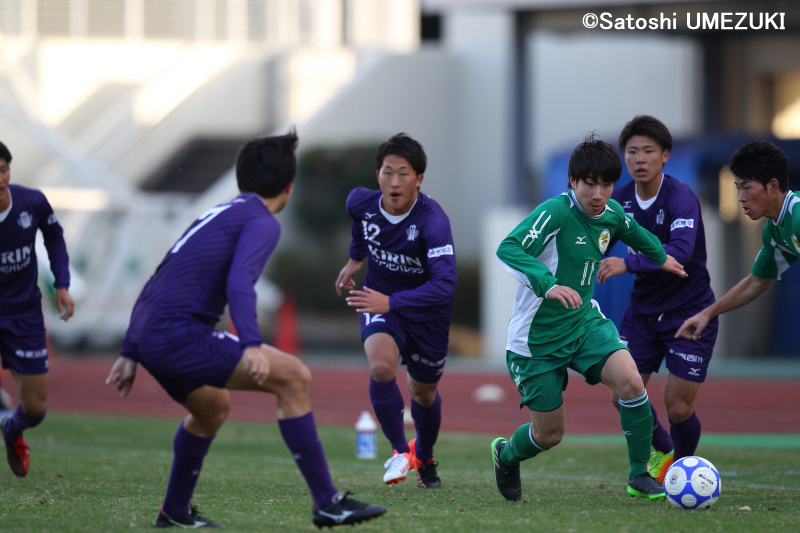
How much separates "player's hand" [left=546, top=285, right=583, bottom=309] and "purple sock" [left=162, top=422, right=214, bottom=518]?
194 centimetres

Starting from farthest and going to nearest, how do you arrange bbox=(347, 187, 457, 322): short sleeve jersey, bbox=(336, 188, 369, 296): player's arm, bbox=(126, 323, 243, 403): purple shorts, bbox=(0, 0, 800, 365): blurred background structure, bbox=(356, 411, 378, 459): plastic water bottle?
bbox=(0, 0, 800, 365): blurred background structure
bbox=(356, 411, 378, 459): plastic water bottle
bbox=(336, 188, 369, 296): player's arm
bbox=(347, 187, 457, 322): short sleeve jersey
bbox=(126, 323, 243, 403): purple shorts

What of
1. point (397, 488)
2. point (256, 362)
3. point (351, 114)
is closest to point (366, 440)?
point (397, 488)

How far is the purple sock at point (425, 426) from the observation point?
7.11m

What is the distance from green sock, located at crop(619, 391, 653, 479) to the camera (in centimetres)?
598

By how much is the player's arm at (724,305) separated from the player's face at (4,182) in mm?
4516

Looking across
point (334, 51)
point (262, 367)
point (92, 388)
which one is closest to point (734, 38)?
point (334, 51)

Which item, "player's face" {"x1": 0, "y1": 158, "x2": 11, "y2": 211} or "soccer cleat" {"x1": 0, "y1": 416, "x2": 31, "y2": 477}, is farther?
"soccer cleat" {"x1": 0, "y1": 416, "x2": 31, "y2": 477}

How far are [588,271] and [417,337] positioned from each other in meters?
1.36

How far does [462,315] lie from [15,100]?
11.5 meters

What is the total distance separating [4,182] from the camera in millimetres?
7008

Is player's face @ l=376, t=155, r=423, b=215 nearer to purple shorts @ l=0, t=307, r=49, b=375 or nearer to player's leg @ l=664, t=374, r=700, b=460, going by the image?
player's leg @ l=664, t=374, r=700, b=460

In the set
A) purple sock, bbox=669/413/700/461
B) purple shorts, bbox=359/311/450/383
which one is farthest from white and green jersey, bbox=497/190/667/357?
purple sock, bbox=669/413/700/461

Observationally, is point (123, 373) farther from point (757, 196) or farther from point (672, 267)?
point (757, 196)

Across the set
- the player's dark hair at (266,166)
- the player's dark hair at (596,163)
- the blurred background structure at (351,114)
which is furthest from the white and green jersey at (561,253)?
the blurred background structure at (351,114)
